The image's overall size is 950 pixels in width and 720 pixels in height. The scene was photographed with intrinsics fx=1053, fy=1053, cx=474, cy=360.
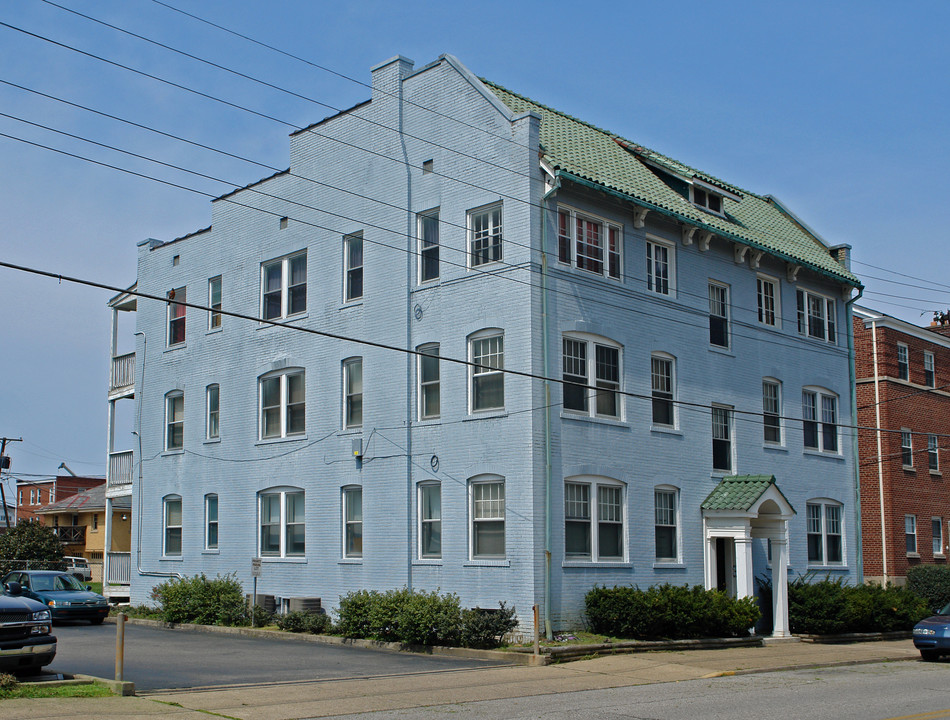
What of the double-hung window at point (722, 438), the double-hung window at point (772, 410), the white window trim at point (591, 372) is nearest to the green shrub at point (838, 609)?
the double-hung window at point (722, 438)

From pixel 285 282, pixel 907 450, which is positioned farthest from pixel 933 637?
pixel 907 450

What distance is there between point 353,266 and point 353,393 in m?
3.37

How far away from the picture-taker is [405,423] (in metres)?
25.4

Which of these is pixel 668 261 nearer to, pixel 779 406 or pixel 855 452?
pixel 779 406

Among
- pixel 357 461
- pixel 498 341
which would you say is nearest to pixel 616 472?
pixel 498 341

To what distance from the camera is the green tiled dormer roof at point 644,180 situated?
81.6ft

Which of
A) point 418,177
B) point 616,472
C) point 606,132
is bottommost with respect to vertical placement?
point 616,472

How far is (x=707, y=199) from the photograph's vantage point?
95.0 ft

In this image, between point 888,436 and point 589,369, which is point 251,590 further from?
point 888,436

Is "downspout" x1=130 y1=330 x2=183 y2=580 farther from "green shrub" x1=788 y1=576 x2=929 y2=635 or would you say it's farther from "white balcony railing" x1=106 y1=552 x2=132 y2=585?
"green shrub" x1=788 y1=576 x2=929 y2=635

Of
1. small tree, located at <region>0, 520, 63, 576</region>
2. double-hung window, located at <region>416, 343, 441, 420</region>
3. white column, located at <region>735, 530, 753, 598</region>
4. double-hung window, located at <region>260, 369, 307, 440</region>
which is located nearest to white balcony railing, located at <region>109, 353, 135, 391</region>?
double-hung window, located at <region>260, 369, 307, 440</region>

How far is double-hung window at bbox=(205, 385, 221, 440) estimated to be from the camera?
31280 mm

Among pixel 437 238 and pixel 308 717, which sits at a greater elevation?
pixel 437 238

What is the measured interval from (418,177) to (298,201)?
4.86 metres
